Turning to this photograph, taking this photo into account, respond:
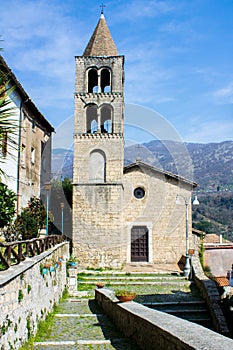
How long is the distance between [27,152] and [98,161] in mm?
3998

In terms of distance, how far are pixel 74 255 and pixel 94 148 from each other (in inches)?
238

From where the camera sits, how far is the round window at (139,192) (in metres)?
23.5

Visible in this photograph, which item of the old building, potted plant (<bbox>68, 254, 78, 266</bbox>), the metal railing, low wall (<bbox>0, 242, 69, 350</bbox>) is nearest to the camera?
low wall (<bbox>0, 242, 69, 350</bbox>)

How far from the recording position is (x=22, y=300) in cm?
772

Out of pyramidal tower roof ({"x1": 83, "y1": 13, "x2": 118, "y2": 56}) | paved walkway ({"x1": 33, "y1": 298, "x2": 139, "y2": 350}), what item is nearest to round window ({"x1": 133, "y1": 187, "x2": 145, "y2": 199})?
pyramidal tower roof ({"x1": 83, "y1": 13, "x2": 118, "y2": 56})

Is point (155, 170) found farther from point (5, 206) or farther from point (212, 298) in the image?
point (5, 206)

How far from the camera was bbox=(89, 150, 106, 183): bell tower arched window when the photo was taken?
2167 cm

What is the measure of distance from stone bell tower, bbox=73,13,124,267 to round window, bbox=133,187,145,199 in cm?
174

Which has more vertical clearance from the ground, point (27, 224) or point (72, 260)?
point (27, 224)

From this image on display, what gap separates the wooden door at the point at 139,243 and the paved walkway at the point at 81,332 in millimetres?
9126

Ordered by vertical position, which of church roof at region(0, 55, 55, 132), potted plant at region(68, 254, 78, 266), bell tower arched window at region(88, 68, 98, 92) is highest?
bell tower arched window at region(88, 68, 98, 92)

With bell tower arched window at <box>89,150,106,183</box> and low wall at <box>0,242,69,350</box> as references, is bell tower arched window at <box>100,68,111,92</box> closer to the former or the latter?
bell tower arched window at <box>89,150,106,183</box>

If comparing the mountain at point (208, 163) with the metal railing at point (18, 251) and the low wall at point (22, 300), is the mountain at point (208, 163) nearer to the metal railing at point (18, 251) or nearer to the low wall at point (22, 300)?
the metal railing at point (18, 251)

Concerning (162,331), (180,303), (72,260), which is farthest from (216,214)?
(162,331)
